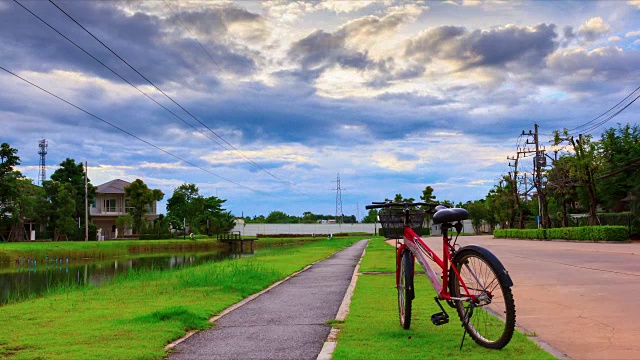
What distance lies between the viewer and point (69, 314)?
9.84m

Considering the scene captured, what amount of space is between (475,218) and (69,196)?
228ft

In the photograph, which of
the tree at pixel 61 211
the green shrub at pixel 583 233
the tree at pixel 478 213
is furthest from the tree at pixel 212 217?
the green shrub at pixel 583 233

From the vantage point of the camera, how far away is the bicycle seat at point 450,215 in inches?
231

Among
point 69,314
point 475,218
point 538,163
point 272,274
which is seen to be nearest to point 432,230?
point 475,218

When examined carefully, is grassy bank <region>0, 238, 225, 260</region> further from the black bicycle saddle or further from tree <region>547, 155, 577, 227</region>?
the black bicycle saddle

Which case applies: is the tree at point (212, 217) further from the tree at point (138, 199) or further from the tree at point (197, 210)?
the tree at point (138, 199)

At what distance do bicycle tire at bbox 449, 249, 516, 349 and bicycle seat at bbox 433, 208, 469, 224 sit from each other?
1.15ft

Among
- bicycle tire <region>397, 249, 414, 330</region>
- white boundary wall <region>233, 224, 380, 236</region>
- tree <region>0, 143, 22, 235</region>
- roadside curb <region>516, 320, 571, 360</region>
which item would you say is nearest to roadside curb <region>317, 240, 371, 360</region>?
bicycle tire <region>397, 249, 414, 330</region>

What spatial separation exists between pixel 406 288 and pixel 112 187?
8382cm

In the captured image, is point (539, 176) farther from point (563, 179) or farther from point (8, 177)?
point (8, 177)

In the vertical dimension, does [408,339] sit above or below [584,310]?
above

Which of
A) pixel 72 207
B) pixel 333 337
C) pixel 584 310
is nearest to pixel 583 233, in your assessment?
pixel 584 310

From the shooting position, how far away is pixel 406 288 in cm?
661

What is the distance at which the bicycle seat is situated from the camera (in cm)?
588
